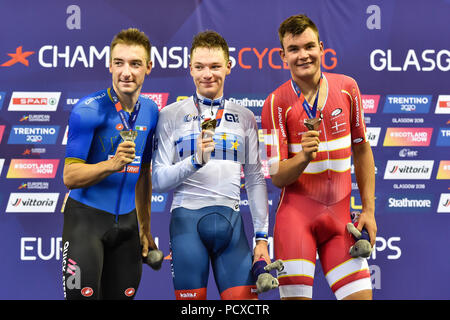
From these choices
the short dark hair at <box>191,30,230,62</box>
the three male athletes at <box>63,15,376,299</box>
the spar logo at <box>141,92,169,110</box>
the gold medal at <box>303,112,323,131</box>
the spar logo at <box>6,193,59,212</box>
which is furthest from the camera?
the spar logo at <box>141,92,169,110</box>

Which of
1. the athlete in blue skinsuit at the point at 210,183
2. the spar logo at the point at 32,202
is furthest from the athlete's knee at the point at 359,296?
the spar logo at the point at 32,202

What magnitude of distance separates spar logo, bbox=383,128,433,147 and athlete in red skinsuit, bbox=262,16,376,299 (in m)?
2.02

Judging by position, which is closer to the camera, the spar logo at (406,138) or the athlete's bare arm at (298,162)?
the athlete's bare arm at (298,162)

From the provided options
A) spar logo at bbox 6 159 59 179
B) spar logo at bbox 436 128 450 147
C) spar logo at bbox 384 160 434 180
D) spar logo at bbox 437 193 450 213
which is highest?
spar logo at bbox 436 128 450 147

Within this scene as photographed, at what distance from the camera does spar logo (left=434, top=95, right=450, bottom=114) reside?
4.68 meters

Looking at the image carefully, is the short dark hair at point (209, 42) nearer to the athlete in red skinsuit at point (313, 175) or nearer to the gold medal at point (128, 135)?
the athlete in red skinsuit at point (313, 175)

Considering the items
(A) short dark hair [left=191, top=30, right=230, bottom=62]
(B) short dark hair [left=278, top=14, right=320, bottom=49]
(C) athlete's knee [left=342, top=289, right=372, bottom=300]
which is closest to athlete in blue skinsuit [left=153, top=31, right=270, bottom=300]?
(A) short dark hair [left=191, top=30, right=230, bottom=62]

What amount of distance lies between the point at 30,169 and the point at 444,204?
378cm

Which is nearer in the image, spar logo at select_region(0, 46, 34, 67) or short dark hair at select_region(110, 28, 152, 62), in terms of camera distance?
short dark hair at select_region(110, 28, 152, 62)

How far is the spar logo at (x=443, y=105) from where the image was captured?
15.4 ft

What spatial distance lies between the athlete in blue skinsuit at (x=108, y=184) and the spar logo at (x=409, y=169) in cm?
267

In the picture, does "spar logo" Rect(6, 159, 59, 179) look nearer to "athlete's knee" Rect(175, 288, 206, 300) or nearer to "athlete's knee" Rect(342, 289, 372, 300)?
"athlete's knee" Rect(175, 288, 206, 300)

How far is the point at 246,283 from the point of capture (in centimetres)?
246

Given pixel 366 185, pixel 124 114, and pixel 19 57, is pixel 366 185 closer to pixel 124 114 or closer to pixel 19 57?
pixel 124 114
